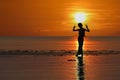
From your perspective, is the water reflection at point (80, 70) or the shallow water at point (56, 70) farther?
the shallow water at point (56, 70)

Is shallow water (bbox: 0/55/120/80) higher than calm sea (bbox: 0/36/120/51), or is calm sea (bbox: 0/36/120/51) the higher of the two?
calm sea (bbox: 0/36/120/51)

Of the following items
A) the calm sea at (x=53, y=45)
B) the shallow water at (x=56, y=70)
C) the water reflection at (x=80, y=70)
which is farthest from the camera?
the calm sea at (x=53, y=45)

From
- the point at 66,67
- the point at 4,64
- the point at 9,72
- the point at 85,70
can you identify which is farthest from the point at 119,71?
the point at 4,64

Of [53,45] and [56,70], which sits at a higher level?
[53,45]

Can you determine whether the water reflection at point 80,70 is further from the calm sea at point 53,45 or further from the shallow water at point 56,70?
the calm sea at point 53,45

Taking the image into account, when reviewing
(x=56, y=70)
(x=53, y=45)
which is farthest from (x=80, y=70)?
(x=53, y=45)

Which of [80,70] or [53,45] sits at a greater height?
[53,45]

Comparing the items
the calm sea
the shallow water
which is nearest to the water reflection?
the shallow water

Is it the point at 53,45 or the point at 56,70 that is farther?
the point at 53,45

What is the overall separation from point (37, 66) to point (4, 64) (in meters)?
1.64

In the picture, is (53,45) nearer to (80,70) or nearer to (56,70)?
(56,70)

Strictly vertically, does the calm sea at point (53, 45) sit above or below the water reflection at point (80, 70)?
above

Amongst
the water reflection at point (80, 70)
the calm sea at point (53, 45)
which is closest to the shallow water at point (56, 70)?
the water reflection at point (80, 70)

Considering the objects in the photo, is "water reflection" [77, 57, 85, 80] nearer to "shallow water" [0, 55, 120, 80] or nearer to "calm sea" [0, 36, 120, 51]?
"shallow water" [0, 55, 120, 80]
